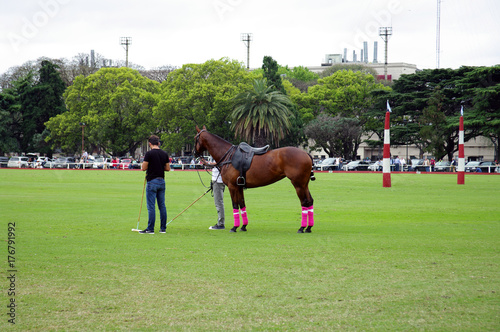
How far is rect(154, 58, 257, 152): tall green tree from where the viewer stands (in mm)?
79312

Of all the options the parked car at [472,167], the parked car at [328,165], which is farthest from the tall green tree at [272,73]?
the parked car at [472,167]

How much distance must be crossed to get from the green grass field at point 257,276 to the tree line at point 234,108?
188 feet

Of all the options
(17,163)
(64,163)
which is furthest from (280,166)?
(17,163)

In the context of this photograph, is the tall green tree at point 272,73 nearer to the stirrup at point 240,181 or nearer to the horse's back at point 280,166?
the horse's back at point 280,166

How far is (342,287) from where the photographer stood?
735 cm

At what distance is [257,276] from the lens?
26.2ft

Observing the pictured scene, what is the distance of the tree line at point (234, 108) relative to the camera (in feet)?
235

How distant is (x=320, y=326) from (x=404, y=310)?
1.10 m

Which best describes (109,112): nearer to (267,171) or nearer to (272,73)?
(272,73)

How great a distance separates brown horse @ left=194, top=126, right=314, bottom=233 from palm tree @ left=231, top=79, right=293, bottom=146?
187 ft

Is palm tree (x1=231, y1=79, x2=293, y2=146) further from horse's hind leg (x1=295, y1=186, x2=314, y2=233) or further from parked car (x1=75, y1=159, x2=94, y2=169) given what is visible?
horse's hind leg (x1=295, y1=186, x2=314, y2=233)

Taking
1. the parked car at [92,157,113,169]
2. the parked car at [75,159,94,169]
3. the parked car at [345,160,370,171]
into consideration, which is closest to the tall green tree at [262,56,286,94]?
the parked car at [345,160,370,171]

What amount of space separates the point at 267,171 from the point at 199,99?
67.6 m

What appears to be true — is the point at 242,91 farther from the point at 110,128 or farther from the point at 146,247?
the point at 146,247
